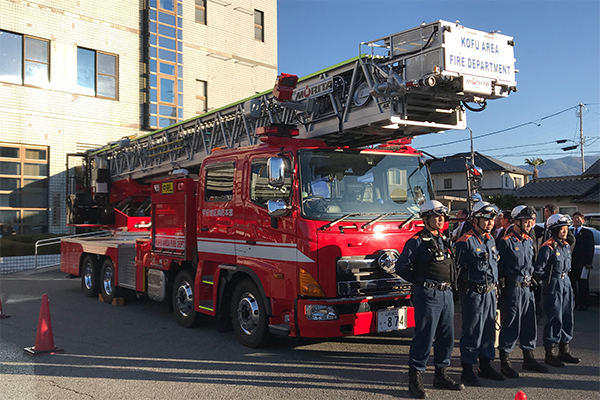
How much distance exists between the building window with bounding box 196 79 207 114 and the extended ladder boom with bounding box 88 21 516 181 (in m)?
16.8

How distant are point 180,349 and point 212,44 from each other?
66.3 ft

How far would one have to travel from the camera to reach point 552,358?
233 inches

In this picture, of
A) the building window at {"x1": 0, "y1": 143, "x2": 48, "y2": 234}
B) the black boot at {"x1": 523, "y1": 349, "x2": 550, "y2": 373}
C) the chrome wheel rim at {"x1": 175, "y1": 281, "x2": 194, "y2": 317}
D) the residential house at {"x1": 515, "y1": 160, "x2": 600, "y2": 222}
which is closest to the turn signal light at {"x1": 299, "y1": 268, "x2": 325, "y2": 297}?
the black boot at {"x1": 523, "y1": 349, "x2": 550, "y2": 373}

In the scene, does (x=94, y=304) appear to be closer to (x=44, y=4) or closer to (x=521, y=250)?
(x=521, y=250)

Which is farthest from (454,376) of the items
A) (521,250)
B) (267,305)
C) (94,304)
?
(94,304)

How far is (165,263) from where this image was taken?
852 cm

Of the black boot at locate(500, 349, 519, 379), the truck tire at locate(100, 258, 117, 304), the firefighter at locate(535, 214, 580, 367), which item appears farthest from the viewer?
the truck tire at locate(100, 258, 117, 304)

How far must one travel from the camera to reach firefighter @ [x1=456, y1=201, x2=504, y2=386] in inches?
206

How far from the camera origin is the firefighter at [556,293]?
19.6 feet

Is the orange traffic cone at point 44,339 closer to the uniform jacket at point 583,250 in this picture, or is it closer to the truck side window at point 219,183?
the truck side window at point 219,183

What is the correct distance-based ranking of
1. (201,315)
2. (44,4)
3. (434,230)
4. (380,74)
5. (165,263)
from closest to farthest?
1. (434,230)
2. (380,74)
3. (201,315)
4. (165,263)
5. (44,4)

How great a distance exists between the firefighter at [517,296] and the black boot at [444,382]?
0.77m

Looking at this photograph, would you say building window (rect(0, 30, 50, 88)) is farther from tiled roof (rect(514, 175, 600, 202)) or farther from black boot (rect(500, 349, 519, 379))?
tiled roof (rect(514, 175, 600, 202))

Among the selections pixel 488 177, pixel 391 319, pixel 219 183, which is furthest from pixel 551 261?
pixel 488 177
